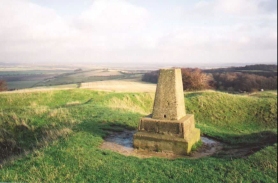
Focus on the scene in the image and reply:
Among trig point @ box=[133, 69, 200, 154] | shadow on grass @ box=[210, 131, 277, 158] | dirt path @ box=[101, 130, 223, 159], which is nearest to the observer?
dirt path @ box=[101, 130, 223, 159]

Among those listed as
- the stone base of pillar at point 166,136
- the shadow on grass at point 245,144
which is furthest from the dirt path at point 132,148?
the shadow on grass at point 245,144

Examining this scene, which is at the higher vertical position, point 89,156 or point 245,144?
point 89,156

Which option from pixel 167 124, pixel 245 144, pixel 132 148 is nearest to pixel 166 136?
pixel 167 124

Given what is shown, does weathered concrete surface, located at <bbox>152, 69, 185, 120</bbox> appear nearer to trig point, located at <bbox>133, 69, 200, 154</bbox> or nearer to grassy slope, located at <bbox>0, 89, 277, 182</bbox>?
trig point, located at <bbox>133, 69, 200, 154</bbox>

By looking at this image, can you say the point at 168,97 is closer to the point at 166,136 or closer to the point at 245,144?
the point at 166,136

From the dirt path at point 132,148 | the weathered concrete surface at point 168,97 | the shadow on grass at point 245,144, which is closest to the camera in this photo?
the dirt path at point 132,148

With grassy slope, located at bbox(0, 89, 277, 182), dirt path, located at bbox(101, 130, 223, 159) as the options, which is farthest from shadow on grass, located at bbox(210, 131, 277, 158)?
dirt path, located at bbox(101, 130, 223, 159)

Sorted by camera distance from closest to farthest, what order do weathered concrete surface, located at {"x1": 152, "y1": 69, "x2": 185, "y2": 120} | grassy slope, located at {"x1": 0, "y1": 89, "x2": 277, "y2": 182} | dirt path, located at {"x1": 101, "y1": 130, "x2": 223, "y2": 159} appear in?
grassy slope, located at {"x1": 0, "y1": 89, "x2": 277, "y2": 182}
dirt path, located at {"x1": 101, "y1": 130, "x2": 223, "y2": 159}
weathered concrete surface, located at {"x1": 152, "y1": 69, "x2": 185, "y2": 120}

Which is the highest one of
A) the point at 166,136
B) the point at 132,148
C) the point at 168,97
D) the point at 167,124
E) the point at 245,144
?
the point at 168,97

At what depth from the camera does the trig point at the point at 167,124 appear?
1072 cm

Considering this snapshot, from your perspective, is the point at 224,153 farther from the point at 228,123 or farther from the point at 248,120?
the point at 248,120

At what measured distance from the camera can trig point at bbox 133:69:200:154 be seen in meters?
10.7

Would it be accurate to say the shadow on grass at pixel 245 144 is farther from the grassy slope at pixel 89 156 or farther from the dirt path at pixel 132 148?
the dirt path at pixel 132 148

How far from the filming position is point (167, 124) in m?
10.9
